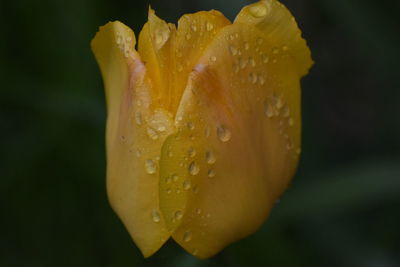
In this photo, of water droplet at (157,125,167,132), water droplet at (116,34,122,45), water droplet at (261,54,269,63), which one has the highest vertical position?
water droplet at (116,34,122,45)

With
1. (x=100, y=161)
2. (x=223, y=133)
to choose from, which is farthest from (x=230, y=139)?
(x=100, y=161)

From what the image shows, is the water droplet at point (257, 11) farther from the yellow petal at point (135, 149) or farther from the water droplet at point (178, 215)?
the water droplet at point (178, 215)

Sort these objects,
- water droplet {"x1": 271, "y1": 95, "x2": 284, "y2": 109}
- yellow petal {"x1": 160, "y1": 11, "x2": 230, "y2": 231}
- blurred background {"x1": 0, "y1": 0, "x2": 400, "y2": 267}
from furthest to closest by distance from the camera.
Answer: blurred background {"x1": 0, "y1": 0, "x2": 400, "y2": 267} → water droplet {"x1": 271, "y1": 95, "x2": 284, "y2": 109} → yellow petal {"x1": 160, "y1": 11, "x2": 230, "y2": 231}

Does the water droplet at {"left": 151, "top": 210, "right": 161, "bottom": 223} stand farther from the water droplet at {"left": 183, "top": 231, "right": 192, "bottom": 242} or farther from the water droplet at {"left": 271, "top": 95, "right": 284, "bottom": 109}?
the water droplet at {"left": 271, "top": 95, "right": 284, "bottom": 109}

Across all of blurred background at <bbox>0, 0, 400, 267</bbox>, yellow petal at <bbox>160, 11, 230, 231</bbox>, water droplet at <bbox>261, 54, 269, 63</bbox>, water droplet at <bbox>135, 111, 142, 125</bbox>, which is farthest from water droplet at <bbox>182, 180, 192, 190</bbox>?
blurred background at <bbox>0, 0, 400, 267</bbox>

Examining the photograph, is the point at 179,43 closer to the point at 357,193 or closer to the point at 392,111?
the point at 357,193

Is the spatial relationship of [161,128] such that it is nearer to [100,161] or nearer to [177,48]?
[177,48]

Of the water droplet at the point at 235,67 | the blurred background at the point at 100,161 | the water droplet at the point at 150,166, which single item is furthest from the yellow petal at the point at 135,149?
the blurred background at the point at 100,161

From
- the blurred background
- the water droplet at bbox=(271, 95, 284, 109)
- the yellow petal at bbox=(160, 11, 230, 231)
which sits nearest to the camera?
the yellow petal at bbox=(160, 11, 230, 231)

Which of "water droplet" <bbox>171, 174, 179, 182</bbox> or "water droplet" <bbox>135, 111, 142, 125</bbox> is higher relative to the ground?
"water droplet" <bbox>135, 111, 142, 125</bbox>

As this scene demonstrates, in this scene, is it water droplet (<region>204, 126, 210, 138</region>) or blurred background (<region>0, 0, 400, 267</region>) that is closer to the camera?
water droplet (<region>204, 126, 210, 138</region>)
